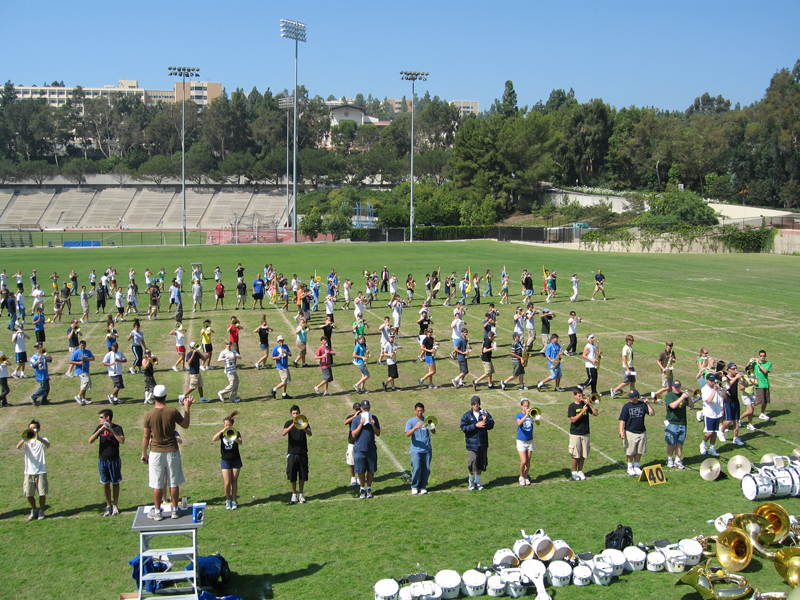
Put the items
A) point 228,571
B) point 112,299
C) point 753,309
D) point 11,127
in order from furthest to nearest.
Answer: point 11,127 < point 112,299 < point 753,309 < point 228,571

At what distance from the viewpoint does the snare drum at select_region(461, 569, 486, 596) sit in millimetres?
7602

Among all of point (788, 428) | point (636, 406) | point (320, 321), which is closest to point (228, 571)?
point (636, 406)

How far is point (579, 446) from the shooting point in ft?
36.2

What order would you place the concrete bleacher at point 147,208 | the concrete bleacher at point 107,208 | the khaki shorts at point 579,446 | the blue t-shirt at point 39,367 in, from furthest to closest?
the concrete bleacher at point 147,208 → the concrete bleacher at point 107,208 → the blue t-shirt at point 39,367 → the khaki shorts at point 579,446

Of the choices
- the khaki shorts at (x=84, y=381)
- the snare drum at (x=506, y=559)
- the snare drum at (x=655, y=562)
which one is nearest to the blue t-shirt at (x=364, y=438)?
the snare drum at (x=506, y=559)

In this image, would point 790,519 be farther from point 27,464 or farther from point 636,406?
point 27,464

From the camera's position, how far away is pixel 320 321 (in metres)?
26.4

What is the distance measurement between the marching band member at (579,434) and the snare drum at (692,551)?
114 inches

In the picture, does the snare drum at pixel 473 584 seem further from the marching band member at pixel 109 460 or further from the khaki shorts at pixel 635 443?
the marching band member at pixel 109 460

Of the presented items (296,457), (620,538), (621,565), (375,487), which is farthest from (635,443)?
(296,457)

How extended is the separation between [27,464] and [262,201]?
103873 millimetres

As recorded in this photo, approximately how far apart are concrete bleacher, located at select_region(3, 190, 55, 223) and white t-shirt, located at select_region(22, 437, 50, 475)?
110m

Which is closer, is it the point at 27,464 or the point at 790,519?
the point at 790,519

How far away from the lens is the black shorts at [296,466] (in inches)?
399
